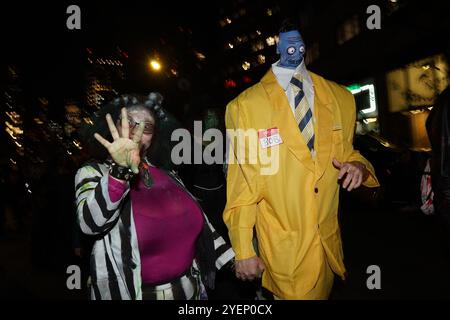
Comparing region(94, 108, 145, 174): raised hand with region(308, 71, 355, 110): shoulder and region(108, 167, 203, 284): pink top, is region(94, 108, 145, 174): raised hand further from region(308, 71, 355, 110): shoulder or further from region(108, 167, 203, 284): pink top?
region(308, 71, 355, 110): shoulder

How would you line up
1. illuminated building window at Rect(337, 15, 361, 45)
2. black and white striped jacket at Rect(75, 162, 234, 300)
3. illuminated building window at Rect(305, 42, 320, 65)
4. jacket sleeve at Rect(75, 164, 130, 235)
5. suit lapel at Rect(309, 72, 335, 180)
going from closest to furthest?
jacket sleeve at Rect(75, 164, 130, 235) → black and white striped jacket at Rect(75, 162, 234, 300) → suit lapel at Rect(309, 72, 335, 180) → illuminated building window at Rect(337, 15, 361, 45) → illuminated building window at Rect(305, 42, 320, 65)

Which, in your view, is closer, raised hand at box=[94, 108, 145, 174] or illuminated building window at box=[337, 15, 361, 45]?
raised hand at box=[94, 108, 145, 174]

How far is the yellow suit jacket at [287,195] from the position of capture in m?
2.41

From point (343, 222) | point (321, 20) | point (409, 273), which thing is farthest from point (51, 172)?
point (321, 20)

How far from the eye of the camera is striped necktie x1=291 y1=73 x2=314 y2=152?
2.56 m

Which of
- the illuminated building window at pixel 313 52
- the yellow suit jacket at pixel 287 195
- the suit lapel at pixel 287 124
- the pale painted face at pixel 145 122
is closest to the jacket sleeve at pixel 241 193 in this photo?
the yellow suit jacket at pixel 287 195

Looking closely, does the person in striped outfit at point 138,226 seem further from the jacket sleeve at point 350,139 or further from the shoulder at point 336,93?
the shoulder at point 336,93

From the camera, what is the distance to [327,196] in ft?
8.20

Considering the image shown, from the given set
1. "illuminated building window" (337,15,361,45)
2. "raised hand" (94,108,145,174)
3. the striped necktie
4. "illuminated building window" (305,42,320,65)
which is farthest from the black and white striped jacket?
"illuminated building window" (305,42,320,65)

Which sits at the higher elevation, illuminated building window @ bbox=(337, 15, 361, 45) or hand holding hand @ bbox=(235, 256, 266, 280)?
illuminated building window @ bbox=(337, 15, 361, 45)

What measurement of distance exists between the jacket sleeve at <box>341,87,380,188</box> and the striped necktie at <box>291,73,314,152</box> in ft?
0.83

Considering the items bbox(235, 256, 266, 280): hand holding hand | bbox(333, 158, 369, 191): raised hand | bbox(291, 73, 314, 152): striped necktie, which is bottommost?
bbox(235, 256, 266, 280): hand holding hand

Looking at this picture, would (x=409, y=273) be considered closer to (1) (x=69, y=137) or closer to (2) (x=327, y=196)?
(2) (x=327, y=196)

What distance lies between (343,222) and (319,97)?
8436 mm
